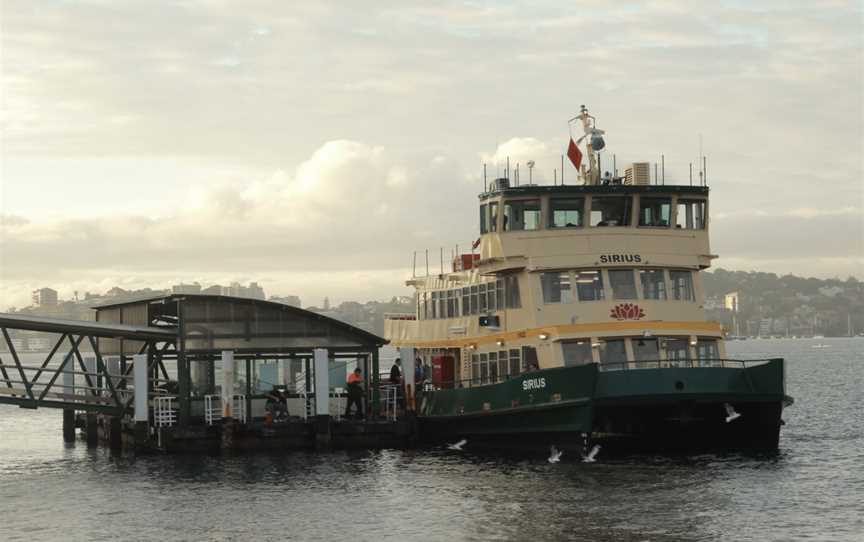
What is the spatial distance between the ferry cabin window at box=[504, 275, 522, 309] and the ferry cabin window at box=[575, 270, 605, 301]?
2.23 m

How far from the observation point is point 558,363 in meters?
41.6

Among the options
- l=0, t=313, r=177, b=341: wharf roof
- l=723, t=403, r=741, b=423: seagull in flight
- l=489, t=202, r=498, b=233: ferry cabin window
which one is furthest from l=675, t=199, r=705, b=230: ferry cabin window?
l=0, t=313, r=177, b=341: wharf roof

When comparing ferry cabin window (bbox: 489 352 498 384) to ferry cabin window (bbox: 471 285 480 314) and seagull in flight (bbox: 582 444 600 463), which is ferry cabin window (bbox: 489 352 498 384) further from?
seagull in flight (bbox: 582 444 600 463)

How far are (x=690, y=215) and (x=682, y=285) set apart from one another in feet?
8.15

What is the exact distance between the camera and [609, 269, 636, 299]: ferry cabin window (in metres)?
42.7

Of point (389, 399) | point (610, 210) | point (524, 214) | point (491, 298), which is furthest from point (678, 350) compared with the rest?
point (389, 399)

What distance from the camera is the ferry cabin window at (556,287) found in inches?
1694

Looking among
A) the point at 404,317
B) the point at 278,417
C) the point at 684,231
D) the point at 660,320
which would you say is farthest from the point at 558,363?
the point at 404,317

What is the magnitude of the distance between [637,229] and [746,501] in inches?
460

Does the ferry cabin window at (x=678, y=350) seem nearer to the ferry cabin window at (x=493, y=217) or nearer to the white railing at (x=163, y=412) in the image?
the ferry cabin window at (x=493, y=217)

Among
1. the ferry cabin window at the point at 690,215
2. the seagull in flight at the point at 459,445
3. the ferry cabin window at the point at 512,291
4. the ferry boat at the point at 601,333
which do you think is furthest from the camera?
the seagull in flight at the point at 459,445

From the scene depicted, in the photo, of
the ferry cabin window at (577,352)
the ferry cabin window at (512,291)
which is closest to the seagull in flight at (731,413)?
the ferry cabin window at (577,352)

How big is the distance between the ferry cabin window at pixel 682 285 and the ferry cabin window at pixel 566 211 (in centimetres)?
354

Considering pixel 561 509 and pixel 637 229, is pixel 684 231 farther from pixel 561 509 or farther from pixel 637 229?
pixel 561 509
